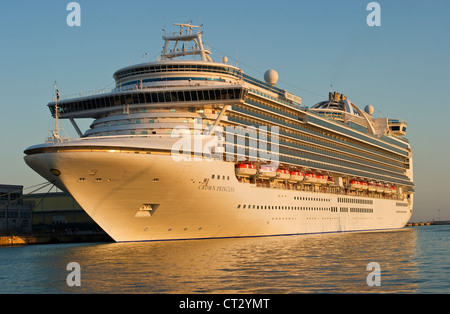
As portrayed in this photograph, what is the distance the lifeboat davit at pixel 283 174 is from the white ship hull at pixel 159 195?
2219mm

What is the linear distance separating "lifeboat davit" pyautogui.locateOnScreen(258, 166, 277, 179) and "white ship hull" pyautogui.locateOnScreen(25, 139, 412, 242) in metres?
1.10

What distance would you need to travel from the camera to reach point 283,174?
160ft

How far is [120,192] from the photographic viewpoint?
35594mm

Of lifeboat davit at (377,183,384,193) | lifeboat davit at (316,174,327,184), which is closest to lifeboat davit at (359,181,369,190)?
lifeboat davit at (377,183,384,193)

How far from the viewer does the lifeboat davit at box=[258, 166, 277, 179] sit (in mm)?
45531

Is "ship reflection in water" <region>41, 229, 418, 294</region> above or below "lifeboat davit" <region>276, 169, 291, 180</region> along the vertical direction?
below

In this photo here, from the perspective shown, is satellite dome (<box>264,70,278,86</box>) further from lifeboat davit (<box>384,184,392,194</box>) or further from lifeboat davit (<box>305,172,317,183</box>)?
lifeboat davit (<box>384,184,392,194</box>)

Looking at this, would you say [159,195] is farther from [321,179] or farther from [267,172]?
[321,179]
